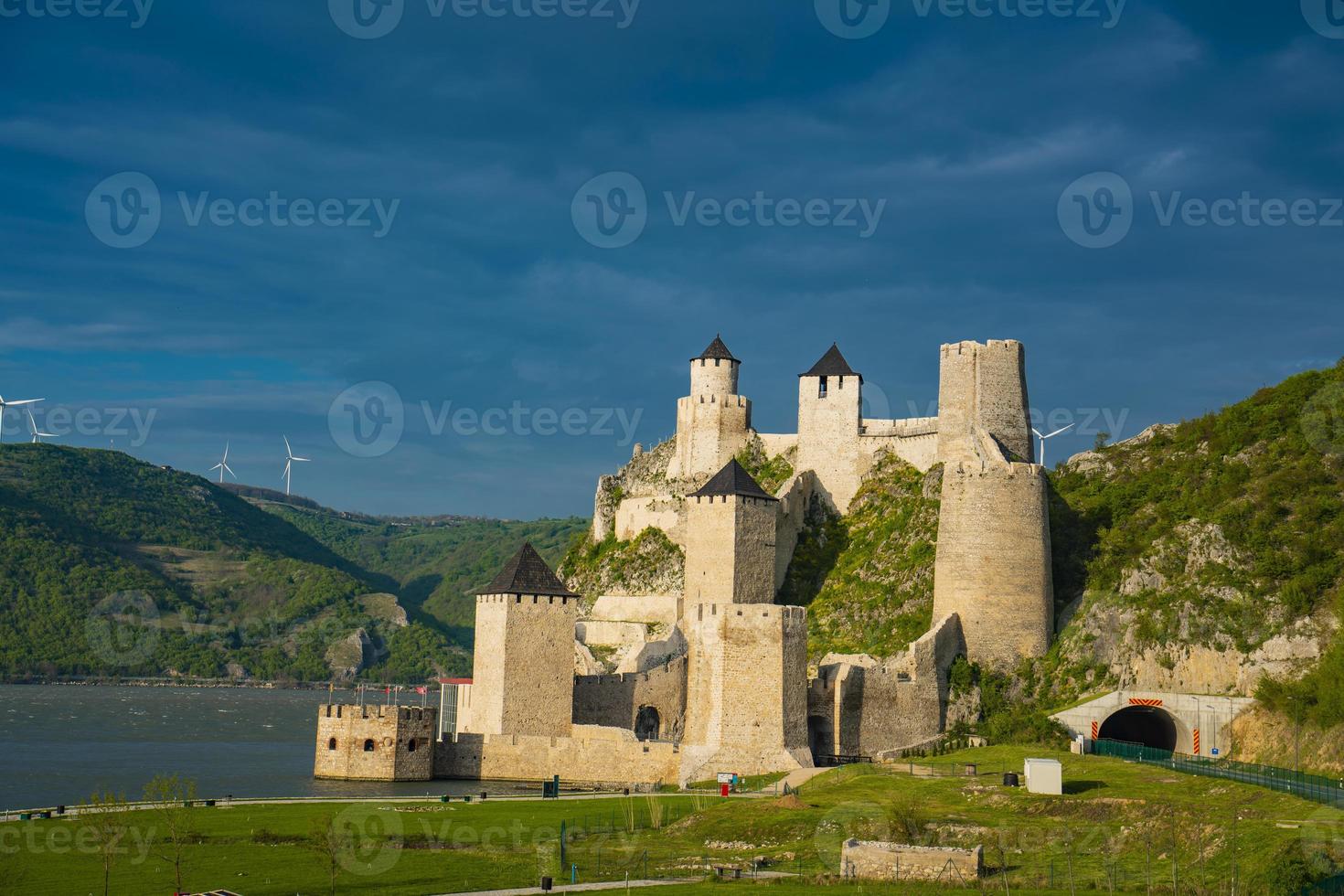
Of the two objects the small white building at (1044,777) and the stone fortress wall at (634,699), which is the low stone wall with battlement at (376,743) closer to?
the stone fortress wall at (634,699)

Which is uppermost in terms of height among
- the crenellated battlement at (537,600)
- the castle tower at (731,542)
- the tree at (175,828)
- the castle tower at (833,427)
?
the castle tower at (833,427)

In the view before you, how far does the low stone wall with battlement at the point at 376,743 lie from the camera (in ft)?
160

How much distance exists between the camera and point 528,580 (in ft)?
162

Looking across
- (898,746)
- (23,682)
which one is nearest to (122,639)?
(23,682)

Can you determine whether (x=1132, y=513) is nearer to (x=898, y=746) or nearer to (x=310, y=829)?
(x=898, y=746)

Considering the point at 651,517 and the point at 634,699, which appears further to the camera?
the point at 651,517

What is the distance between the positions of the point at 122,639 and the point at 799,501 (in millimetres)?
113648

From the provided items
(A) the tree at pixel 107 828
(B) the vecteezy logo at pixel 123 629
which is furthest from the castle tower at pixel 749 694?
(B) the vecteezy logo at pixel 123 629

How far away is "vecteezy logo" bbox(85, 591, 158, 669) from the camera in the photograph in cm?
15275

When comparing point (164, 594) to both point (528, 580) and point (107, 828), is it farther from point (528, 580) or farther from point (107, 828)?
point (107, 828)

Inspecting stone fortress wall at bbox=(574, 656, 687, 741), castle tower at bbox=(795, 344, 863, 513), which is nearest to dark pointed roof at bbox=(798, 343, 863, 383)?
castle tower at bbox=(795, 344, 863, 513)

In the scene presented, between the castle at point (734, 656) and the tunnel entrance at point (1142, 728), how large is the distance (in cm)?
357

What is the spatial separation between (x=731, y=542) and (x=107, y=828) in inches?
1097

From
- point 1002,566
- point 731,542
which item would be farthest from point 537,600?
point 1002,566
